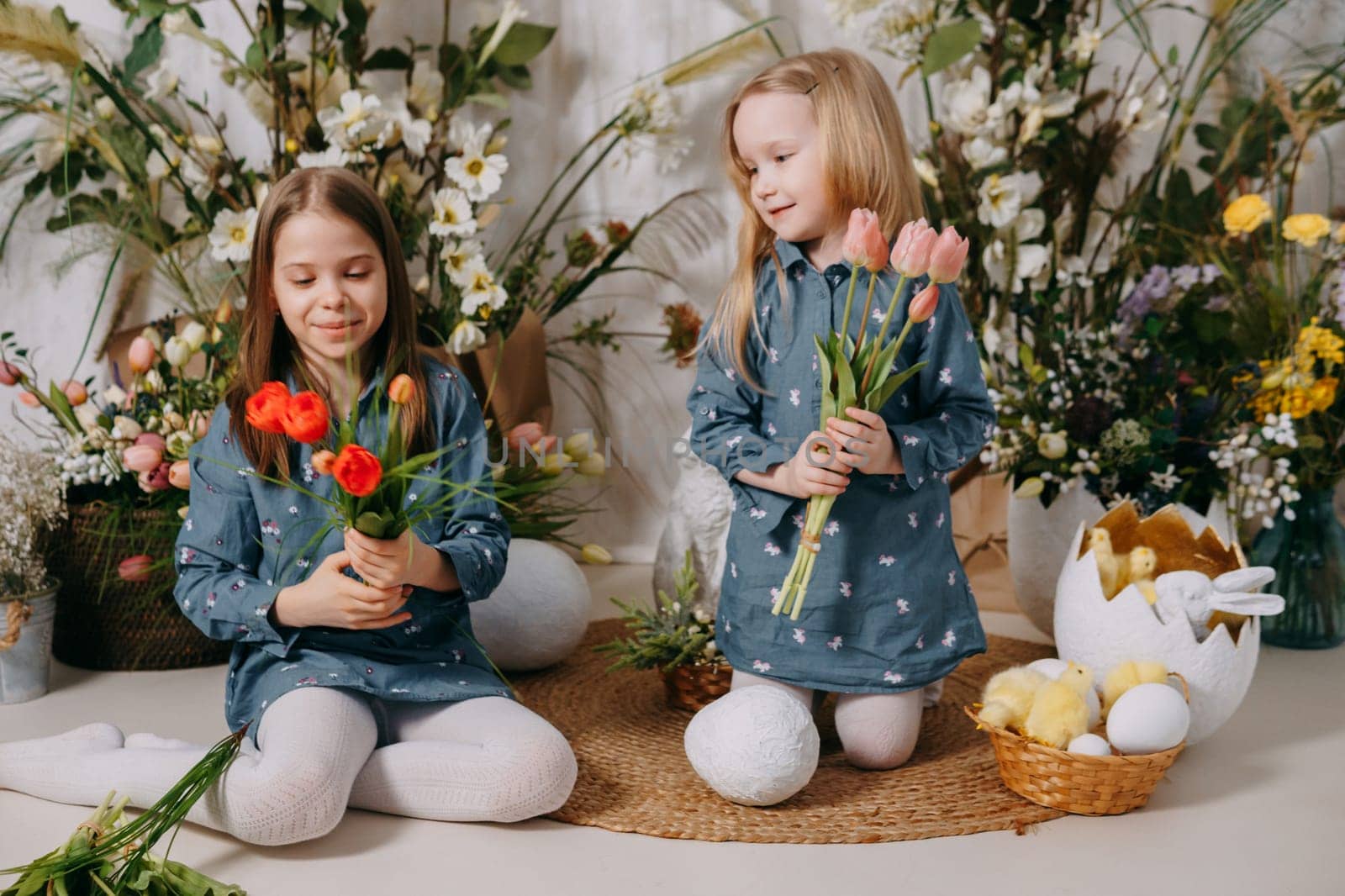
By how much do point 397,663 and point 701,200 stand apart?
4.97 feet

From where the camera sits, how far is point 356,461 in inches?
48.6

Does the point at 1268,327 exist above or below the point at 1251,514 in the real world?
above

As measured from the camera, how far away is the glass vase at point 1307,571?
2.20m

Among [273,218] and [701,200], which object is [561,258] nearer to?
[701,200]

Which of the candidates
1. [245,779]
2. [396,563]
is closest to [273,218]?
A: [396,563]

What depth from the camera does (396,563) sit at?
1456 mm

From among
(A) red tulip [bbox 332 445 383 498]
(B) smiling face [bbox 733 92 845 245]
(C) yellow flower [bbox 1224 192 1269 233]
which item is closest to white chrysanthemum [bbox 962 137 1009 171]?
(C) yellow flower [bbox 1224 192 1269 233]

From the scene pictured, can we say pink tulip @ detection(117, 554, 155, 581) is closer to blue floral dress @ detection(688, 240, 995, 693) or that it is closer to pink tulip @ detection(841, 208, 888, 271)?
blue floral dress @ detection(688, 240, 995, 693)

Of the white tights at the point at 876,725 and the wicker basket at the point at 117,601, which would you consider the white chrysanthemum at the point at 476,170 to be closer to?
the wicker basket at the point at 117,601

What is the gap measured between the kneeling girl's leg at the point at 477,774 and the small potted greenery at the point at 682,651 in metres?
0.35

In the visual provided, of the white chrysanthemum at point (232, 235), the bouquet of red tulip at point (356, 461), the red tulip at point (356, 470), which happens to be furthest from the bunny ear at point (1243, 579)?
the white chrysanthemum at point (232, 235)

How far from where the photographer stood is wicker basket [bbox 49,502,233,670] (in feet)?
6.86

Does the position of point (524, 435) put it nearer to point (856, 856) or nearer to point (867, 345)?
point (867, 345)

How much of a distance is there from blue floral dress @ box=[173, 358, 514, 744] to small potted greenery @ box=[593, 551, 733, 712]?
30cm
